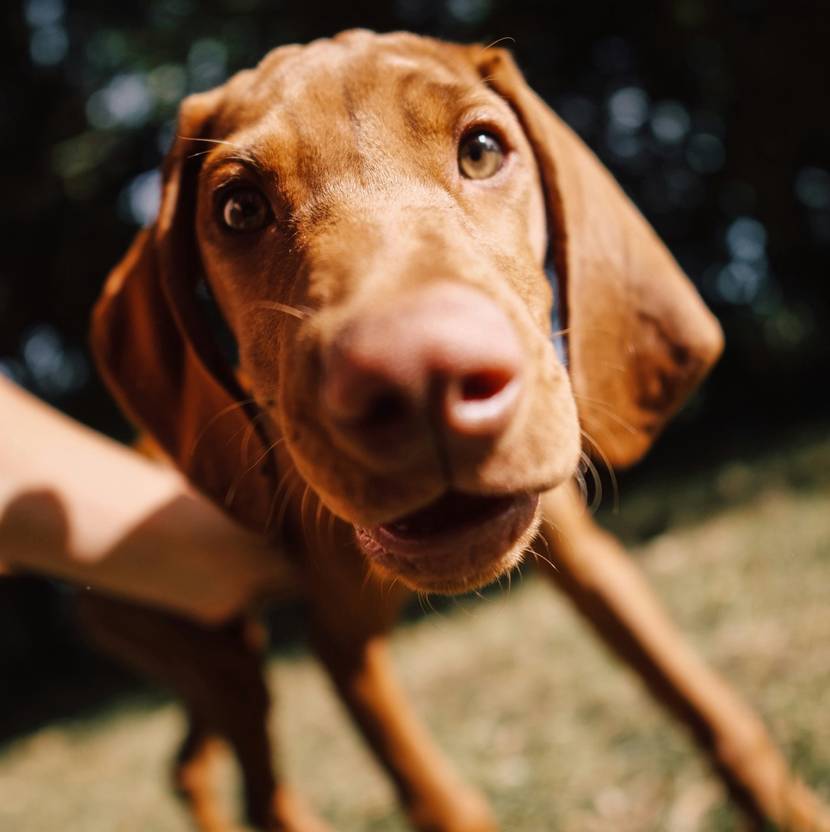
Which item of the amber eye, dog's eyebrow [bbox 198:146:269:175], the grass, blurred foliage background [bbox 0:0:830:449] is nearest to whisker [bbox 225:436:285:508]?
the amber eye

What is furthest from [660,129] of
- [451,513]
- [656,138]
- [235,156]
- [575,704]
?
[451,513]

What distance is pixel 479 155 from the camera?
1.89 m

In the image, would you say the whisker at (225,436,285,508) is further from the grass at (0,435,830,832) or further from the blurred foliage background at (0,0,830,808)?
the blurred foliage background at (0,0,830,808)

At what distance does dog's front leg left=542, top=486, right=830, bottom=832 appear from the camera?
224cm

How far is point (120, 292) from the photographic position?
7.63 feet

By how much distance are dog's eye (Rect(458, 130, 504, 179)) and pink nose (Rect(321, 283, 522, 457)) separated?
30.4 inches

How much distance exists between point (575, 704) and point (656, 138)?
573 cm

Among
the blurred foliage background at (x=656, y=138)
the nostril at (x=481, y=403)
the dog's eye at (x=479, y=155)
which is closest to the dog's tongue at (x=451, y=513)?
the nostril at (x=481, y=403)

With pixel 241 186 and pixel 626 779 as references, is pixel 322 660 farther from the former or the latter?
pixel 241 186

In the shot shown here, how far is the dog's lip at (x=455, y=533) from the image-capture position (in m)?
1.32

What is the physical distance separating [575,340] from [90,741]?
5.37 m

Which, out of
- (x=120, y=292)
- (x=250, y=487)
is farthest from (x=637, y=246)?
(x=120, y=292)

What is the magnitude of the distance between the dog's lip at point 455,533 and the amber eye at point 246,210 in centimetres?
84

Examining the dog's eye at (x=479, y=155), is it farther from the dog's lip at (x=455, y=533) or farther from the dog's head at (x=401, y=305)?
the dog's lip at (x=455, y=533)
